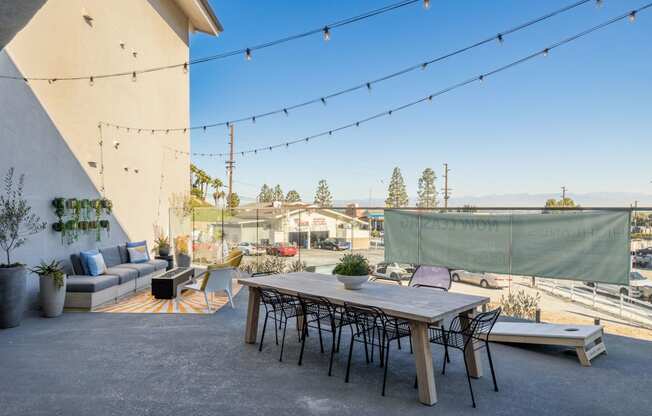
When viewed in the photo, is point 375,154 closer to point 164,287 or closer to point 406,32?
point 406,32

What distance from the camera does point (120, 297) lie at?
6.52 metres

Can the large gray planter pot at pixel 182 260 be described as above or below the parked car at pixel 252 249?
below

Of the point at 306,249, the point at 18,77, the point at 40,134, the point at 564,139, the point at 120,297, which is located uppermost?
the point at 564,139

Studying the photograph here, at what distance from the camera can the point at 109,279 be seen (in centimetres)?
618

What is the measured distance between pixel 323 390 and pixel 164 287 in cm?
435

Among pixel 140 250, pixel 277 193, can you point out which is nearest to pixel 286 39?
pixel 140 250

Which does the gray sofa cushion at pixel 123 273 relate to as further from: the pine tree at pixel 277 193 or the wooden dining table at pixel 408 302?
the pine tree at pixel 277 193

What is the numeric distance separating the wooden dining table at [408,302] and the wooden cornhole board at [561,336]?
92 centimetres

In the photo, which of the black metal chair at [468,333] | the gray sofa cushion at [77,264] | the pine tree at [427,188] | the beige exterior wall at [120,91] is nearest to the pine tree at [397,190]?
the pine tree at [427,188]

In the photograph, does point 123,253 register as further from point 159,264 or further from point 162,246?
point 162,246

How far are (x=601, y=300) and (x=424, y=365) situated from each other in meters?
3.93

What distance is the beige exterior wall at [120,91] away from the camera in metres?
6.20

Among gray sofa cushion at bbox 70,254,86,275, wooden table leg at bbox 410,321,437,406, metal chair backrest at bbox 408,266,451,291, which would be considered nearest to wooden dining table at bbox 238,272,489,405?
wooden table leg at bbox 410,321,437,406

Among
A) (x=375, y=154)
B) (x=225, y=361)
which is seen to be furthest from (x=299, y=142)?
(x=375, y=154)
